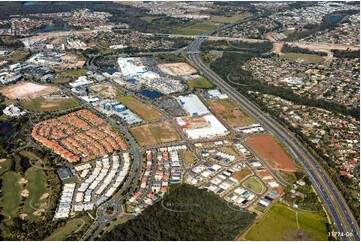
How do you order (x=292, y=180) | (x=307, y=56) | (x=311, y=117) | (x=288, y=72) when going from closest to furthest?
(x=292, y=180) < (x=311, y=117) < (x=288, y=72) < (x=307, y=56)

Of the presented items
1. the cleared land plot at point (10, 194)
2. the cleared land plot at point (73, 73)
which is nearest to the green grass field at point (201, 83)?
Result: the cleared land plot at point (73, 73)

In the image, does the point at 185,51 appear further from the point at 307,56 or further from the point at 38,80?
the point at 38,80

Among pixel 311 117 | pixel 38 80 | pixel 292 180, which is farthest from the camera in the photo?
pixel 38 80

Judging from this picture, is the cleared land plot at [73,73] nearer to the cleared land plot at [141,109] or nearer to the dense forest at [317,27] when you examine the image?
the cleared land plot at [141,109]

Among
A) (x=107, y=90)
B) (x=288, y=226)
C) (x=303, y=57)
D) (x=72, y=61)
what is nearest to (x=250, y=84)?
(x=303, y=57)

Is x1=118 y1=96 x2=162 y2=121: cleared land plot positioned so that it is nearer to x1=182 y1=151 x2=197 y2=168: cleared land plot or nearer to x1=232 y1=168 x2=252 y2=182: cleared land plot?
x1=182 y1=151 x2=197 y2=168: cleared land plot

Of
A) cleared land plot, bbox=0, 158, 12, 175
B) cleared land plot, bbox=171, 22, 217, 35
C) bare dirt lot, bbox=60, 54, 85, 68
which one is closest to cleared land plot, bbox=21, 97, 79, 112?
cleared land plot, bbox=0, 158, 12, 175

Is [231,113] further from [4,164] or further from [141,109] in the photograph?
[4,164]

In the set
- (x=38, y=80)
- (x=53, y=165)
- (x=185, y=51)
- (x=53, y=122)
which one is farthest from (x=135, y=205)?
(x=185, y=51)
